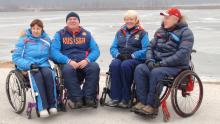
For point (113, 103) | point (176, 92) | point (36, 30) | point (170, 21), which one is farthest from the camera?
point (113, 103)

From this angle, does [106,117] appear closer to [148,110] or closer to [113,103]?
[113,103]

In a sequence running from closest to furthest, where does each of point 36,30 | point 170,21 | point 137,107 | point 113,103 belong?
point 137,107, point 170,21, point 36,30, point 113,103

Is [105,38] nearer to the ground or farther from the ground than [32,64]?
nearer to the ground

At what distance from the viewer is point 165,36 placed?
4555mm

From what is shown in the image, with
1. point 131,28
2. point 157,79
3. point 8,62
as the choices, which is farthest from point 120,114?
point 8,62

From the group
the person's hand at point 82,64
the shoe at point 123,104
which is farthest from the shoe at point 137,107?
the person's hand at point 82,64

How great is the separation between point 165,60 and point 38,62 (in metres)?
1.41

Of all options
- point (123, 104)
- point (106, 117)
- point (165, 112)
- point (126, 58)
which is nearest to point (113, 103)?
point (123, 104)

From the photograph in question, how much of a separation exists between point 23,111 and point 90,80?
89 centimetres

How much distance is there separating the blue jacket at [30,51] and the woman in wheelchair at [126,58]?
786 millimetres

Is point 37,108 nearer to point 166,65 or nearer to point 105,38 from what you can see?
point 166,65

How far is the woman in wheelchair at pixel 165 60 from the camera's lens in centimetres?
436

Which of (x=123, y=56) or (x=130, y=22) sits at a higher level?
(x=130, y=22)

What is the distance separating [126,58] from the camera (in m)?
4.79
